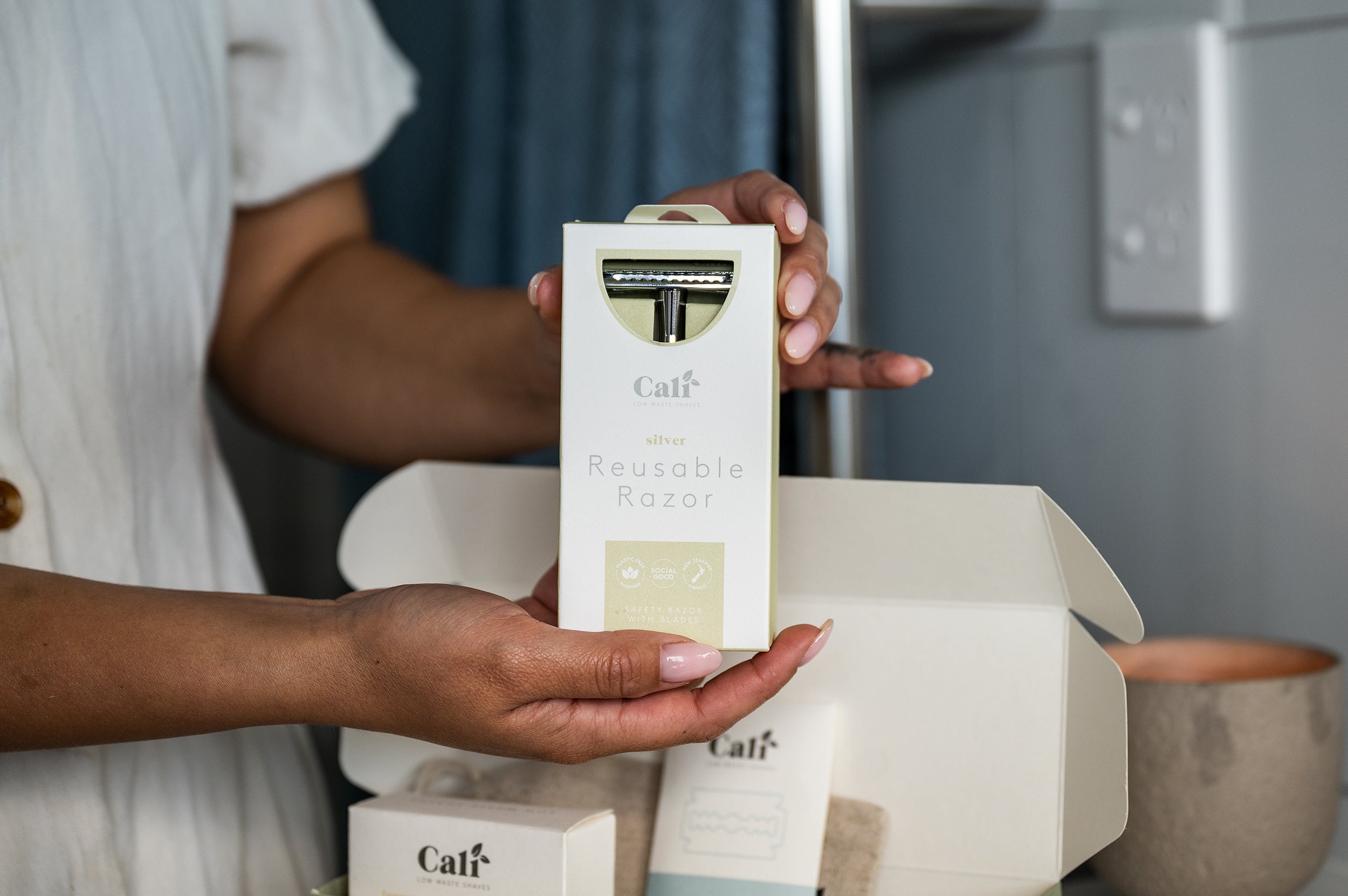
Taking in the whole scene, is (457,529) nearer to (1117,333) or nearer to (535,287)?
(535,287)

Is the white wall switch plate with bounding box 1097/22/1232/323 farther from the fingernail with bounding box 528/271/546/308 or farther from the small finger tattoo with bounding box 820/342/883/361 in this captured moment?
the fingernail with bounding box 528/271/546/308

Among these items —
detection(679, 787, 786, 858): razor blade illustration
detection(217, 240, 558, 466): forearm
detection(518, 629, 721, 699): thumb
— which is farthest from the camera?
detection(217, 240, 558, 466): forearm

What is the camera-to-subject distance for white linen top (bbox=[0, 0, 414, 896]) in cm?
59

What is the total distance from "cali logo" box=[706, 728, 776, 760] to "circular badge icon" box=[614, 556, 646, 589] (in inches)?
5.4

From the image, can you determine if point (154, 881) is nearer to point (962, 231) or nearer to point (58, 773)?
point (58, 773)

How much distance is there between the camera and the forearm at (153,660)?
0.48m

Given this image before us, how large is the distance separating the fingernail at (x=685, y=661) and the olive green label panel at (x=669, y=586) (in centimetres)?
1

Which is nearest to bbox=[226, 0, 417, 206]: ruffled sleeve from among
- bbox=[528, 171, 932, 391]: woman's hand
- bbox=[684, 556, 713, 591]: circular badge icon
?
bbox=[528, 171, 932, 391]: woman's hand

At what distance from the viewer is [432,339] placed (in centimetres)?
79

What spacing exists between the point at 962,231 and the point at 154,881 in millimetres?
716

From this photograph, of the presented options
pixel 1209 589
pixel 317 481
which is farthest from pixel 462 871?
pixel 317 481

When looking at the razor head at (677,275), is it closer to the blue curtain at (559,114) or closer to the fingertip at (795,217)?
the fingertip at (795,217)

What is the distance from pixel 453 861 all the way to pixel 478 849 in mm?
15

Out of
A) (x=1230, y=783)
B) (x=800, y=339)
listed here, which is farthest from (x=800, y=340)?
(x=1230, y=783)
